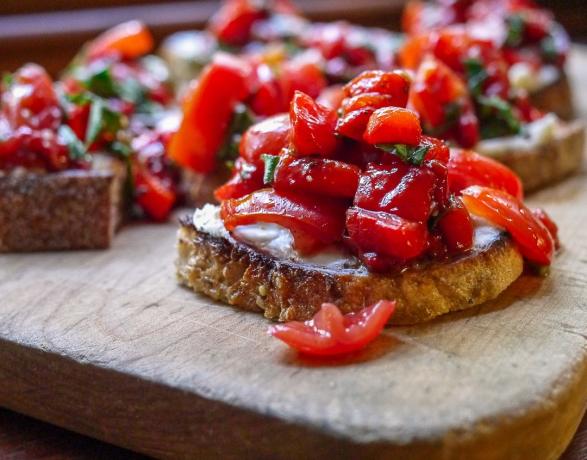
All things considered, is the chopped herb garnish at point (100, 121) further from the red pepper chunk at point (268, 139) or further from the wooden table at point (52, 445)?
the wooden table at point (52, 445)

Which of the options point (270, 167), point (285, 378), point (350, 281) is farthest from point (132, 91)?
point (285, 378)

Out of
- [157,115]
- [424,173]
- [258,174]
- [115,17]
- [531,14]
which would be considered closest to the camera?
[424,173]

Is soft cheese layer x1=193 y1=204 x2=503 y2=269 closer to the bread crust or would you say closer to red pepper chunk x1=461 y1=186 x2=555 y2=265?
red pepper chunk x1=461 y1=186 x2=555 y2=265

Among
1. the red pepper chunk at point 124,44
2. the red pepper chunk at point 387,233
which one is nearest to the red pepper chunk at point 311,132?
the red pepper chunk at point 387,233

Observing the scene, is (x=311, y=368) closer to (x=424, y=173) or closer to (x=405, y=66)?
(x=424, y=173)

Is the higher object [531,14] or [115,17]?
[531,14]

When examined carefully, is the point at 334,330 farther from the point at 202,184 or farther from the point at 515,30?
the point at 515,30

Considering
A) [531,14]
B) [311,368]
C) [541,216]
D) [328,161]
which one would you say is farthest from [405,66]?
[311,368]
